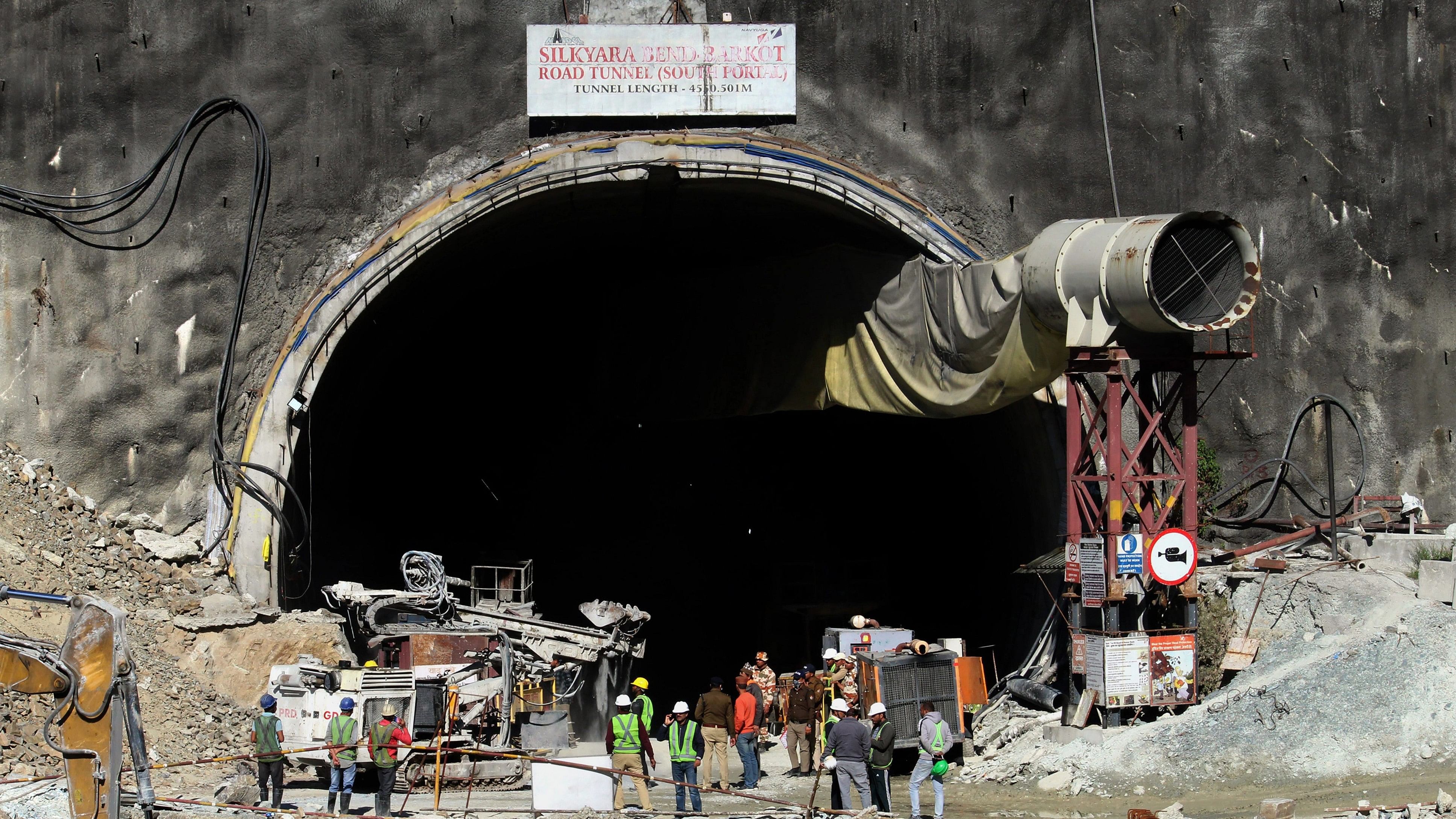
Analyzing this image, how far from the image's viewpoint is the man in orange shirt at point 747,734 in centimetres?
1923

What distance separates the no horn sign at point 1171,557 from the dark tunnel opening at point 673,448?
3963 mm

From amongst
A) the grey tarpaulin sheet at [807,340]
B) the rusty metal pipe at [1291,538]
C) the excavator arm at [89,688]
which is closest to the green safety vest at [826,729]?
the grey tarpaulin sheet at [807,340]

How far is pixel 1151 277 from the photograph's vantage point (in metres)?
17.0

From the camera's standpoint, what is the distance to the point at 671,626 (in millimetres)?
34281

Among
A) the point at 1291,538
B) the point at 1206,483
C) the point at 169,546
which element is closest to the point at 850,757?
the point at 1291,538

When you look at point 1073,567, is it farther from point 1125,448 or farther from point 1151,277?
point 1151,277

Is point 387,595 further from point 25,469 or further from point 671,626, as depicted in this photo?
point 671,626

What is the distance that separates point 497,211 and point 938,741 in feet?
35.2

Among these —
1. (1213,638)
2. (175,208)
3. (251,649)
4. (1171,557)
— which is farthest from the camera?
(175,208)

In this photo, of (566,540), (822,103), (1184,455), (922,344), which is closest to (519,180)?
(822,103)

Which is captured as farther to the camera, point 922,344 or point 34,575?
point 922,344

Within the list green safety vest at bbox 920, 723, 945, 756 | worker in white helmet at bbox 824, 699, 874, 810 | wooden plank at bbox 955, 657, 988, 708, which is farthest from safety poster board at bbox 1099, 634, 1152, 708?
worker in white helmet at bbox 824, 699, 874, 810

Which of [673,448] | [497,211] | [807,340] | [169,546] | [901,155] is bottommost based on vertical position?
[169,546]

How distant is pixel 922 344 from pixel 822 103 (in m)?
4.19
